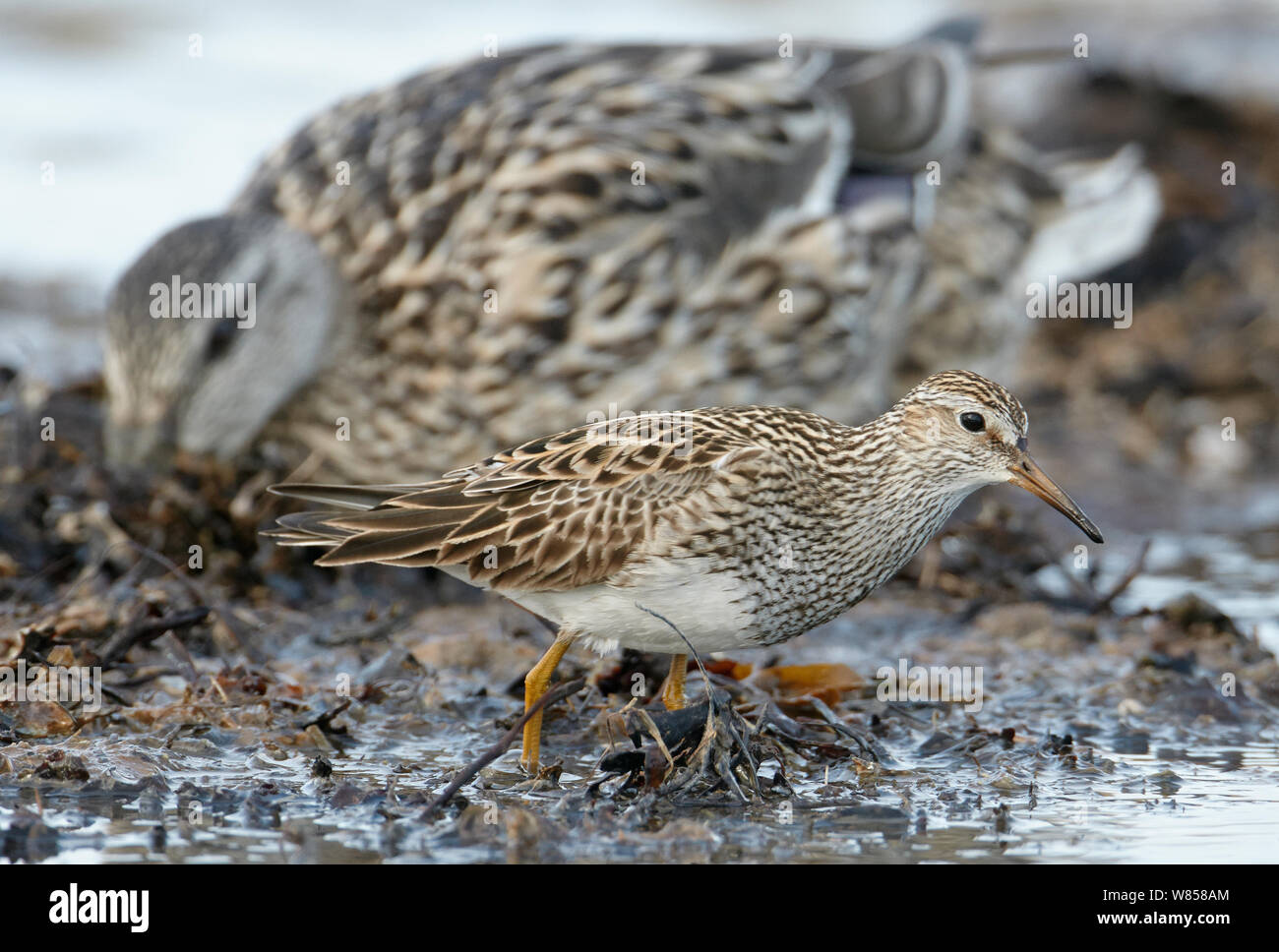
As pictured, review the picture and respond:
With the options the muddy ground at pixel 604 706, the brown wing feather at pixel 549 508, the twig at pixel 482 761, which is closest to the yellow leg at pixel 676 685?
the muddy ground at pixel 604 706

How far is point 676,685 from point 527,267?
8.72 feet

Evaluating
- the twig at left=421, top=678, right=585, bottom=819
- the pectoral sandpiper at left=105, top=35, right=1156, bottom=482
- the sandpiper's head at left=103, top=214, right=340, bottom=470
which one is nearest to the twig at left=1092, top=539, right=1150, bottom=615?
the pectoral sandpiper at left=105, top=35, right=1156, bottom=482

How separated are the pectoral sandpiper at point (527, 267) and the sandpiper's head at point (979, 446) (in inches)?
94.9

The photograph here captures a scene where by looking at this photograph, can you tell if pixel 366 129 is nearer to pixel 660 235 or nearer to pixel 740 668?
pixel 660 235

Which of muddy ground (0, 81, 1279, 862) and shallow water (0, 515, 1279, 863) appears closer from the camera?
shallow water (0, 515, 1279, 863)

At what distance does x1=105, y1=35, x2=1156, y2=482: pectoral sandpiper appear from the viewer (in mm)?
7629

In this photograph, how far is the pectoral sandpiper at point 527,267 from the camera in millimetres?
7629

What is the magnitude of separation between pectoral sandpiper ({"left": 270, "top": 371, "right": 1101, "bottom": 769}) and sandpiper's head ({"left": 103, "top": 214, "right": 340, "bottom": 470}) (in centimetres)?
170

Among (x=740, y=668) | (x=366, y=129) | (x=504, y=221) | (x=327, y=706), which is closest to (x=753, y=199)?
(x=504, y=221)

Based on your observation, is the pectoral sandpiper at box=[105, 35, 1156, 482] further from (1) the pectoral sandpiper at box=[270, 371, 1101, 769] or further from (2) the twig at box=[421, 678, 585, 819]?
(2) the twig at box=[421, 678, 585, 819]

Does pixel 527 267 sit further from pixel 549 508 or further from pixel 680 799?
pixel 680 799

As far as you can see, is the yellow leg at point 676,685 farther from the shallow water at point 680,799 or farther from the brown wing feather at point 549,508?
the brown wing feather at point 549,508

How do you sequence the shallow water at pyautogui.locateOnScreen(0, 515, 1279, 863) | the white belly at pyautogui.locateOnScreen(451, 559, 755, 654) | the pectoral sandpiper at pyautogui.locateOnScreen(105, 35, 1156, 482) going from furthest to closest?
the pectoral sandpiper at pyautogui.locateOnScreen(105, 35, 1156, 482) → the white belly at pyautogui.locateOnScreen(451, 559, 755, 654) → the shallow water at pyautogui.locateOnScreen(0, 515, 1279, 863)
